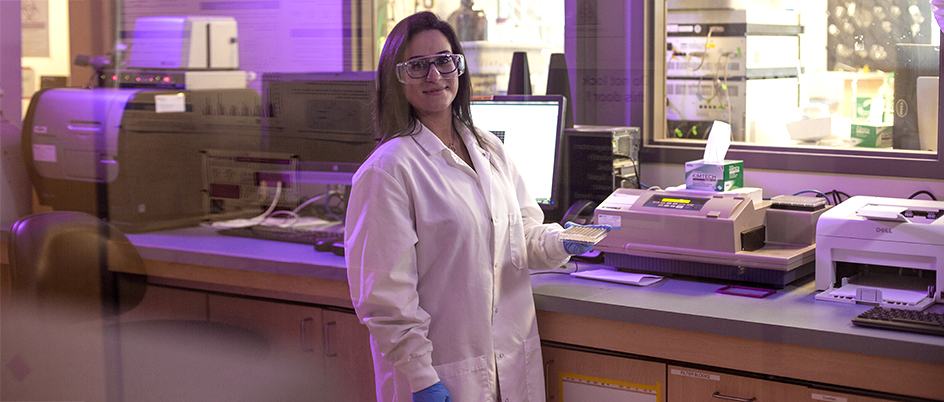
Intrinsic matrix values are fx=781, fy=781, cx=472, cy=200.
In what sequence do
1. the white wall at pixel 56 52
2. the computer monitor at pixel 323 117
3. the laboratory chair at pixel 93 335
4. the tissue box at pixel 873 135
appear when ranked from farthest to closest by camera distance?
1. the computer monitor at pixel 323 117
2. the tissue box at pixel 873 135
3. the laboratory chair at pixel 93 335
4. the white wall at pixel 56 52

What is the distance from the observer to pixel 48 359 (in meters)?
1.65

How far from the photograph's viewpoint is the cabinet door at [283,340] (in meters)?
2.11

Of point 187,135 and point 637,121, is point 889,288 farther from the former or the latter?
point 187,135

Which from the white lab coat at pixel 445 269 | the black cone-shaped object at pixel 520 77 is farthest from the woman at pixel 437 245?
the black cone-shaped object at pixel 520 77

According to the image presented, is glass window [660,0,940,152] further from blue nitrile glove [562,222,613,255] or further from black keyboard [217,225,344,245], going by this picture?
black keyboard [217,225,344,245]

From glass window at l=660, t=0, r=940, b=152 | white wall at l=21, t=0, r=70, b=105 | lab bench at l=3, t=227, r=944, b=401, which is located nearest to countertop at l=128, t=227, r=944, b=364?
lab bench at l=3, t=227, r=944, b=401

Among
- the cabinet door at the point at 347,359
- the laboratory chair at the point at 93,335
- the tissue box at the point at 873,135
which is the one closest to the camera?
the laboratory chair at the point at 93,335

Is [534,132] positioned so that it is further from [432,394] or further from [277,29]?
[432,394]

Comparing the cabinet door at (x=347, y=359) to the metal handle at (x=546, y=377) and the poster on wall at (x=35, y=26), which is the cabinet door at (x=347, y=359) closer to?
the metal handle at (x=546, y=377)

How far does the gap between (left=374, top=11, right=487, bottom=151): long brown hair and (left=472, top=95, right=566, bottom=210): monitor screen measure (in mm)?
583

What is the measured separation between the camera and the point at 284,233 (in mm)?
2363

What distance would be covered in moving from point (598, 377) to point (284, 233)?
110cm

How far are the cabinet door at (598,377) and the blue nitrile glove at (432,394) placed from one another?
14.5 inches

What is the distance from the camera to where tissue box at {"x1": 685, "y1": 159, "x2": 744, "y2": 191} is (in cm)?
189
